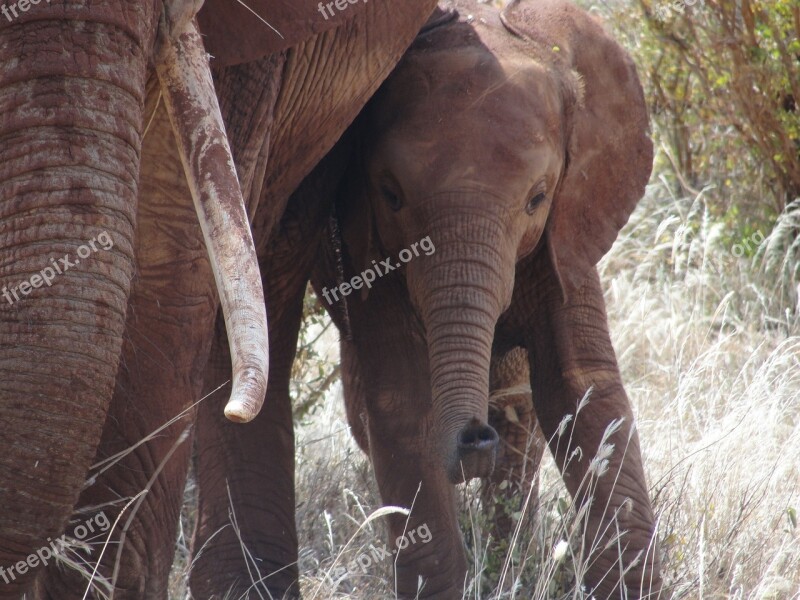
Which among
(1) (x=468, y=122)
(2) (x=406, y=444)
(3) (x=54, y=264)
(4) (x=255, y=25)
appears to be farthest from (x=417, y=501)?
(3) (x=54, y=264)

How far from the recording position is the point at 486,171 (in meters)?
4.26

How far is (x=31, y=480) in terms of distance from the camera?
252 centimetres

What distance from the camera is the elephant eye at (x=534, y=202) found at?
173 inches

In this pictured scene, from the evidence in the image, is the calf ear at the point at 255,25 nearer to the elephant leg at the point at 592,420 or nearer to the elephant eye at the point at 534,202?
the elephant eye at the point at 534,202

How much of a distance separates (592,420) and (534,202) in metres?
0.67

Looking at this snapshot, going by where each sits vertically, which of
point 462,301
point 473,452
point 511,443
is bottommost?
point 473,452

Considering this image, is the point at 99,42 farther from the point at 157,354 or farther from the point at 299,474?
the point at 299,474

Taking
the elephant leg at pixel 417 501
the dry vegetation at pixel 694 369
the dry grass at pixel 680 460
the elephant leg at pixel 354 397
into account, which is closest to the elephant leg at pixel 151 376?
the dry grass at pixel 680 460

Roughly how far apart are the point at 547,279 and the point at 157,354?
1673mm

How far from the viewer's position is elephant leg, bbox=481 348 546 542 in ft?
16.3

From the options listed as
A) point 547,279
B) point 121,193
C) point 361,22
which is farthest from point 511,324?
point 121,193

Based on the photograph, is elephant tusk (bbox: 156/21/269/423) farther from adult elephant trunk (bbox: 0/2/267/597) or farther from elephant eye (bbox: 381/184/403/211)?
elephant eye (bbox: 381/184/403/211)

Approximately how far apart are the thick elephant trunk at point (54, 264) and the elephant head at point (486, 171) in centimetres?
148

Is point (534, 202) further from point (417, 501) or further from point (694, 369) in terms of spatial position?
point (694, 369)
